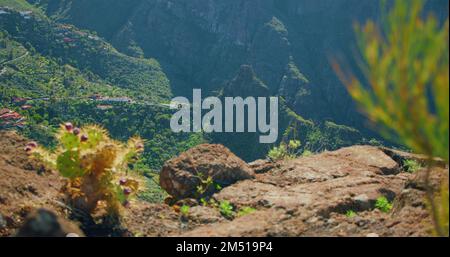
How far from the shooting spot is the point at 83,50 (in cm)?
14625

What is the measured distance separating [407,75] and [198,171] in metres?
5.38

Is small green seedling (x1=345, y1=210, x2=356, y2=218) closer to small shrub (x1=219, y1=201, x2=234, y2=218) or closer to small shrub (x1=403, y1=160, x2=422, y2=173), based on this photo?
small shrub (x1=219, y1=201, x2=234, y2=218)

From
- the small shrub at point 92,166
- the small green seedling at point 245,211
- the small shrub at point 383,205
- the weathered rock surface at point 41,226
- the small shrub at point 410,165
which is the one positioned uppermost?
the small shrub at point 410,165

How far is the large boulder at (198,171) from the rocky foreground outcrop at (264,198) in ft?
0.05

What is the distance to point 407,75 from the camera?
3146 millimetres

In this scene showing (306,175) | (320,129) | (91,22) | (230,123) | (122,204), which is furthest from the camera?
(91,22)

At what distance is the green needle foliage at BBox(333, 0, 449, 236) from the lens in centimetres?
309

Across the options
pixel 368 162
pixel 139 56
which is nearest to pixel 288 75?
pixel 139 56

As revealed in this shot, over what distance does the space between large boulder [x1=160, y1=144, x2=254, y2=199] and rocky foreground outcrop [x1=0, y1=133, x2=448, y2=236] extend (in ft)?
0.05

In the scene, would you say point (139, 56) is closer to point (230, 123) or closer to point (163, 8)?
point (163, 8)

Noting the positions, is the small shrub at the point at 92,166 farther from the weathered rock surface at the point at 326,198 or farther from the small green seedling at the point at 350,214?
the small green seedling at the point at 350,214

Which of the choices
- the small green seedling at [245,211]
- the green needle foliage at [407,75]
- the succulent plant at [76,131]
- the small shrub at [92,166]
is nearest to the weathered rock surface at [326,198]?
the small green seedling at [245,211]

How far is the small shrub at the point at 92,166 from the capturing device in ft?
21.1

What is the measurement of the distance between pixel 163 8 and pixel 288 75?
55.0 m
